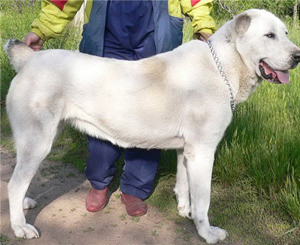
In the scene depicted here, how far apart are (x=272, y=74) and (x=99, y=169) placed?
1724 mm

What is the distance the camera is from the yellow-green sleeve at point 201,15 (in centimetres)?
344

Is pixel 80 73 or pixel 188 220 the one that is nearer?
pixel 80 73

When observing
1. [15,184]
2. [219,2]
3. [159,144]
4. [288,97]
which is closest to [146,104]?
[159,144]

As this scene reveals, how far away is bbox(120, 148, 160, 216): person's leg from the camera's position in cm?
373

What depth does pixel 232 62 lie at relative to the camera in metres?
3.06

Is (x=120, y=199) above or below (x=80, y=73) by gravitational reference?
below

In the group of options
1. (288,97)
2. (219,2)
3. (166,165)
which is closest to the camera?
(166,165)

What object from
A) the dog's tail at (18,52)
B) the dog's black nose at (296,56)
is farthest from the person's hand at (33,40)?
the dog's black nose at (296,56)

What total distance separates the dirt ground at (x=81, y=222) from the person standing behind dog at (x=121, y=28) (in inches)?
4.9

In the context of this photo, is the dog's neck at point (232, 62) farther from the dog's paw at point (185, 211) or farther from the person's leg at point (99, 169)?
the person's leg at point (99, 169)

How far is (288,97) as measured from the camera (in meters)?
4.90

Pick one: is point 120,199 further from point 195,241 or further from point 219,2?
point 219,2

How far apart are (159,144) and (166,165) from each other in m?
1.07

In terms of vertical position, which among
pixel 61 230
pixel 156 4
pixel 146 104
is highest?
pixel 156 4
